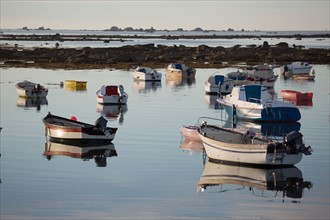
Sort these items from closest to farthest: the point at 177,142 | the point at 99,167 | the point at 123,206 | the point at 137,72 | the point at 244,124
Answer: the point at 123,206, the point at 99,167, the point at 177,142, the point at 244,124, the point at 137,72

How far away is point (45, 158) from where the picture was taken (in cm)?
2817

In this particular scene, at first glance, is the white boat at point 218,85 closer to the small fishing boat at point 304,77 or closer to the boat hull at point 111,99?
the boat hull at point 111,99

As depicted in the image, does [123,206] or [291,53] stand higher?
[291,53]

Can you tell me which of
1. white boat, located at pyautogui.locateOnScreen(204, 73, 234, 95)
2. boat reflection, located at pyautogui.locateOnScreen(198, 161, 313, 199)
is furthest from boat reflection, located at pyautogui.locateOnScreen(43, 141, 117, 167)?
white boat, located at pyautogui.locateOnScreen(204, 73, 234, 95)

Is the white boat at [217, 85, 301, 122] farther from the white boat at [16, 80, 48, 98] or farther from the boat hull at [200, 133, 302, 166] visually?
the white boat at [16, 80, 48, 98]

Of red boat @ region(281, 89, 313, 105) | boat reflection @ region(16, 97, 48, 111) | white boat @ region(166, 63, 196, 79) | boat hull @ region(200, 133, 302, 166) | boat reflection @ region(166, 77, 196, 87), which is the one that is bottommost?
boat hull @ region(200, 133, 302, 166)

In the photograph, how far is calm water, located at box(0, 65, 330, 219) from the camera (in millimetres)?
20316

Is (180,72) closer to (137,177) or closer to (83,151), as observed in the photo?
(83,151)

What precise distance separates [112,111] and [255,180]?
66.5 ft

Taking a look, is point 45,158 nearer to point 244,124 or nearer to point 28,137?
point 28,137

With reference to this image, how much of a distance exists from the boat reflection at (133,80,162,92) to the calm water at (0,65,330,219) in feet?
47.1

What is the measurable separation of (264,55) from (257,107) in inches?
2652

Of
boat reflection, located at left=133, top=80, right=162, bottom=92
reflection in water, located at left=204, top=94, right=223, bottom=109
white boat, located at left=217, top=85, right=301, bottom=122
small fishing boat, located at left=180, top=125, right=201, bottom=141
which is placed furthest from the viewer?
boat reflection, located at left=133, top=80, right=162, bottom=92

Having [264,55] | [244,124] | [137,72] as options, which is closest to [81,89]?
[137,72]
